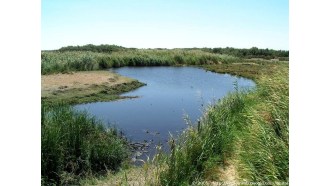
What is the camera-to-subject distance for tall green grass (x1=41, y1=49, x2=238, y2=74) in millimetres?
23188

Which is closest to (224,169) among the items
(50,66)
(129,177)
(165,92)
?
(129,177)

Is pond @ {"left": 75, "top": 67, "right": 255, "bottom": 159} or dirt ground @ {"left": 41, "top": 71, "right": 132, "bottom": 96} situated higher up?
dirt ground @ {"left": 41, "top": 71, "right": 132, "bottom": 96}

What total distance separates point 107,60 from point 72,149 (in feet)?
78.6

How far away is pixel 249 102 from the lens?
406 inches

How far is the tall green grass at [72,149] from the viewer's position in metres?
6.57

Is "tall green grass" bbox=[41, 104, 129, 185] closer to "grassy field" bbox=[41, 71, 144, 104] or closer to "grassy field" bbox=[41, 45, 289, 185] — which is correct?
"grassy field" bbox=[41, 45, 289, 185]

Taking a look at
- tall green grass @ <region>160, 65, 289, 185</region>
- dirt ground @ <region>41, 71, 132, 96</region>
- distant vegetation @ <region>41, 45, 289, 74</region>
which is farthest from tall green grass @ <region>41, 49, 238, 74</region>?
tall green grass @ <region>160, 65, 289, 185</region>

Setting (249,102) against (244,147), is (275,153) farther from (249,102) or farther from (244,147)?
(249,102)

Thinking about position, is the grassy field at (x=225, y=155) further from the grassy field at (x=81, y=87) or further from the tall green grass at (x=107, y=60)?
the tall green grass at (x=107, y=60)

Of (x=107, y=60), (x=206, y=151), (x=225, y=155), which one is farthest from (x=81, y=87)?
(x=107, y=60)

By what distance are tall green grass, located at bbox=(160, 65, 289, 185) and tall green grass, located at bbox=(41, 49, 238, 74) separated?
48.6ft

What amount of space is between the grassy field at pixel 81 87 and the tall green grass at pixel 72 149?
18.9 feet

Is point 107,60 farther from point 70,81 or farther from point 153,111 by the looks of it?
point 153,111
